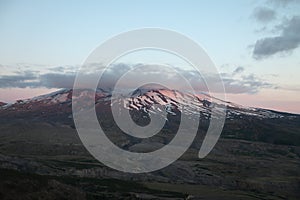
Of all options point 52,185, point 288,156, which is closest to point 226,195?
point 52,185

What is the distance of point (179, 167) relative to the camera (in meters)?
132

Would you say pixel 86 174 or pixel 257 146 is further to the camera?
pixel 257 146

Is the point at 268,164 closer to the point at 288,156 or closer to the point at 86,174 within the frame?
the point at 288,156

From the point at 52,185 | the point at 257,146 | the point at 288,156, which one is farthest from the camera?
the point at 257,146

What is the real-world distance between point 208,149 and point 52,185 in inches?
5037

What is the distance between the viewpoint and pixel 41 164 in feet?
378

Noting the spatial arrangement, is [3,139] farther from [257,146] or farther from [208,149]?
[257,146]

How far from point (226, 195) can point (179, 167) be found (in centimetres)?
3784

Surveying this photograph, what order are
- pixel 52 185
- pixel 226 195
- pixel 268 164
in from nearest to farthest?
pixel 52 185 → pixel 226 195 → pixel 268 164

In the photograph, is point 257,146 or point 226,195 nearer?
point 226,195

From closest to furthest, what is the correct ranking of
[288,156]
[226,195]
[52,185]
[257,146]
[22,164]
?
[52,185]
[226,195]
[22,164]
[288,156]
[257,146]

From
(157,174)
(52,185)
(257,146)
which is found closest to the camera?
(52,185)

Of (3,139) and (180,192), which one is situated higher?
(3,139)

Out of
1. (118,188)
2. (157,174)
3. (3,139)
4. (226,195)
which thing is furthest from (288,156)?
(3,139)
